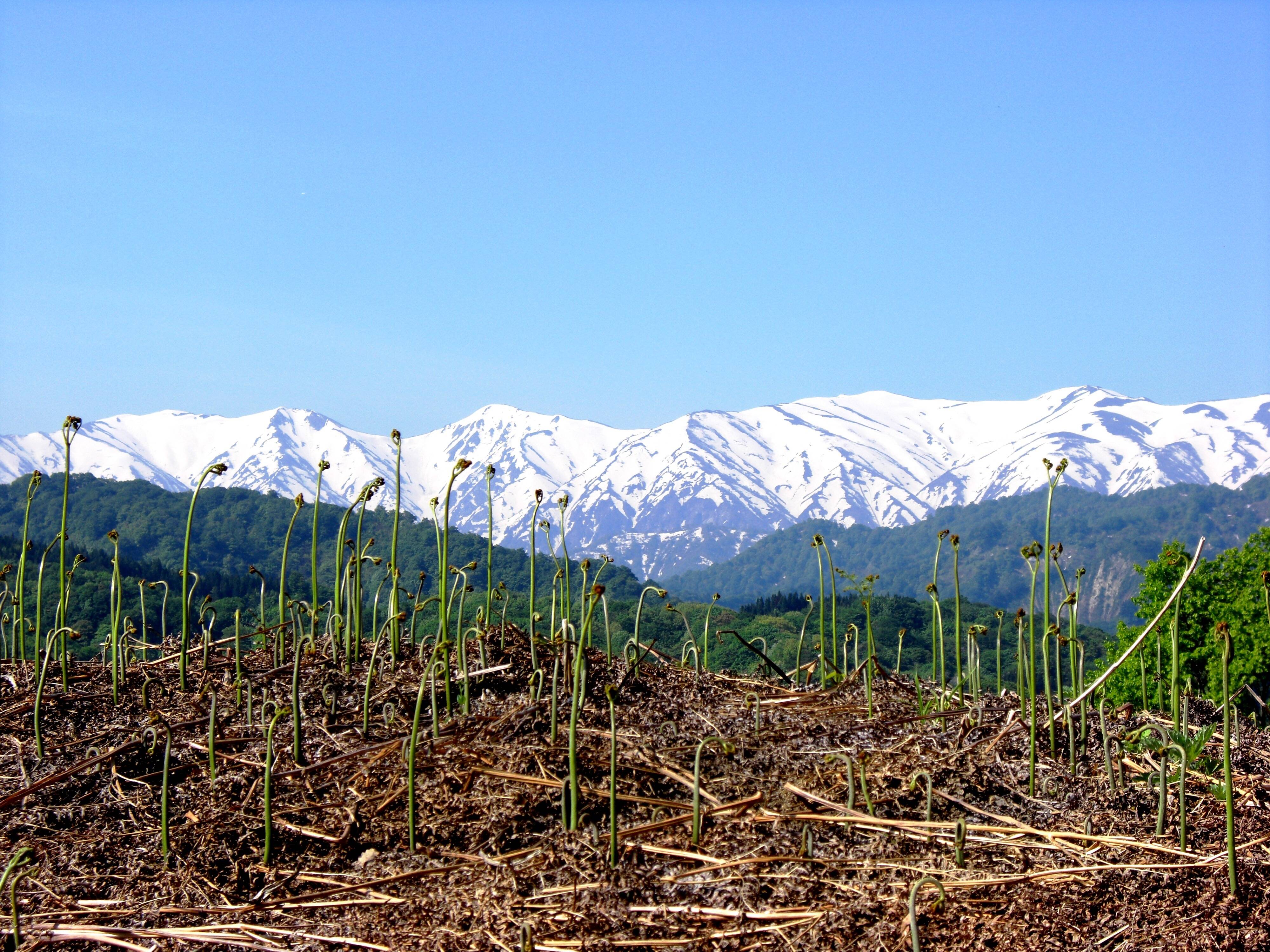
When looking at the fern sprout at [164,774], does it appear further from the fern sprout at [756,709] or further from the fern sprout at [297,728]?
the fern sprout at [756,709]

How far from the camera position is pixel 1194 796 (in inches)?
182

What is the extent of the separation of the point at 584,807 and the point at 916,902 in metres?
1.50

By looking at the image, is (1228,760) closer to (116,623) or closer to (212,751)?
(212,751)

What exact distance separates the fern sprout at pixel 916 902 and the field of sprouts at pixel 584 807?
0.06 feet

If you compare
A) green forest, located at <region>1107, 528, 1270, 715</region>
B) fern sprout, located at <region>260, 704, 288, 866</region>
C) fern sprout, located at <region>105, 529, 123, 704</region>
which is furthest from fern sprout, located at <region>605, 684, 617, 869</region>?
green forest, located at <region>1107, 528, 1270, 715</region>

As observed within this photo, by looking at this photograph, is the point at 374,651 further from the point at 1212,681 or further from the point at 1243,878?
the point at 1212,681

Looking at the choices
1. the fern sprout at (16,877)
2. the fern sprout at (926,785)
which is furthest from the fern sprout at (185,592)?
the fern sprout at (926,785)

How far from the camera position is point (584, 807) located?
15.0ft

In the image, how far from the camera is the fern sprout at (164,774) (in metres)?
4.40

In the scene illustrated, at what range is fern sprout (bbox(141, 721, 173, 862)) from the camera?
4.40m

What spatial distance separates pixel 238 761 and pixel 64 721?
57.2 inches

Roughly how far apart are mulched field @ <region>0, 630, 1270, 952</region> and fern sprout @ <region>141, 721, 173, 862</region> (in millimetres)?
46

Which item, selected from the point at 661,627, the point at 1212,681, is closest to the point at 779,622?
the point at 661,627

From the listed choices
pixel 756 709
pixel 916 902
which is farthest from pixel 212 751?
pixel 916 902
